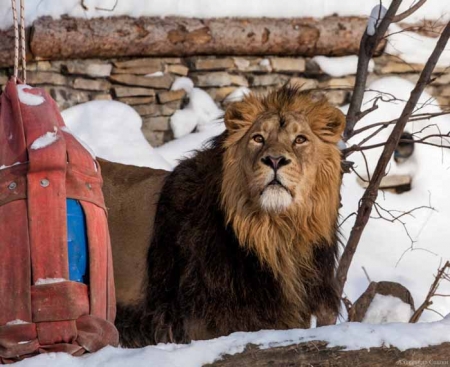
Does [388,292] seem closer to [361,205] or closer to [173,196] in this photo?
[361,205]

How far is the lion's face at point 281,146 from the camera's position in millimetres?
4466

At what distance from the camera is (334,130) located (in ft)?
16.0

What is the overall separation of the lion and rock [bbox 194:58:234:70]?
3.32 meters

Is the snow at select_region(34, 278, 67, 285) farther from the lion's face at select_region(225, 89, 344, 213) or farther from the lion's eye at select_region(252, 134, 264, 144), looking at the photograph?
the lion's eye at select_region(252, 134, 264, 144)

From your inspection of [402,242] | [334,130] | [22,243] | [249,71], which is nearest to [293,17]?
[249,71]

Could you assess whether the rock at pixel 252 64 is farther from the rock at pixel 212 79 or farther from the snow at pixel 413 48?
the snow at pixel 413 48

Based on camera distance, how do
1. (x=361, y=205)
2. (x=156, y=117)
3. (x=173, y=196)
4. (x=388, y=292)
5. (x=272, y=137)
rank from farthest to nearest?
(x=156, y=117) < (x=388, y=292) < (x=361, y=205) < (x=173, y=196) < (x=272, y=137)

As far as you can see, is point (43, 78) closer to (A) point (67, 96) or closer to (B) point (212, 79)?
(A) point (67, 96)

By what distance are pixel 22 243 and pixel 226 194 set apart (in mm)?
1576

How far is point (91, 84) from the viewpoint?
7.93 m

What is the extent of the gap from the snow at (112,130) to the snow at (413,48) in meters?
2.57

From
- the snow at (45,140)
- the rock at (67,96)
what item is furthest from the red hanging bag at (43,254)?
the rock at (67,96)

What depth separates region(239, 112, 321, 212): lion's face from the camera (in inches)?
175

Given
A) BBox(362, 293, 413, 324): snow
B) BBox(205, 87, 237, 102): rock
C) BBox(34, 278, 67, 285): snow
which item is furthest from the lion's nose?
BBox(205, 87, 237, 102): rock
